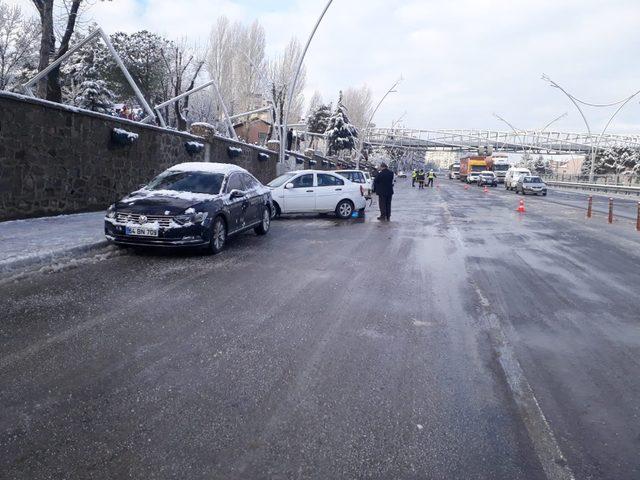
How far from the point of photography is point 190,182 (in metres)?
10.2

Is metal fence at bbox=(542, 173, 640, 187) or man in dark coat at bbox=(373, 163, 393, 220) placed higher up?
metal fence at bbox=(542, 173, 640, 187)

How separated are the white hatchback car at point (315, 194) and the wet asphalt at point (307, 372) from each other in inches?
325

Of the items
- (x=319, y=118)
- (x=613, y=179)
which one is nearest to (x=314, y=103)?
(x=319, y=118)

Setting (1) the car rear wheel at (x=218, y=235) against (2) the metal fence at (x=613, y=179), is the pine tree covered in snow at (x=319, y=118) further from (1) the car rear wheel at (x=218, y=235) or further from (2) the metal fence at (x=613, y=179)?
(1) the car rear wheel at (x=218, y=235)

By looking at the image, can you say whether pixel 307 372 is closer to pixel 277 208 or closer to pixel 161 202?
pixel 161 202

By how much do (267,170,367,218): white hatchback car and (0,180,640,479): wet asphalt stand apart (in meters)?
8.24

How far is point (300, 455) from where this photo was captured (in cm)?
286

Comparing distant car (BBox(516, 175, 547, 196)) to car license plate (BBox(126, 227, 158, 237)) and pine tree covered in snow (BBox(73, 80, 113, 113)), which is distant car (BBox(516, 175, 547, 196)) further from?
car license plate (BBox(126, 227, 158, 237))

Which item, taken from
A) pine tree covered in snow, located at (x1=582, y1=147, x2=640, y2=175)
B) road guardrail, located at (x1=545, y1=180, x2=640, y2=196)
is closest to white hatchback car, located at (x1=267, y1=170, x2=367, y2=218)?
road guardrail, located at (x1=545, y1=180, x2=640, y2=196)

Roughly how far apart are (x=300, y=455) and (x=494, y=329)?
3.12 m

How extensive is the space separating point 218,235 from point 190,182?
152 centimetres

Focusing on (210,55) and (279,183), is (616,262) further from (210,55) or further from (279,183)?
(210,55)

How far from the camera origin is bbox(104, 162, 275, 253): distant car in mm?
8633

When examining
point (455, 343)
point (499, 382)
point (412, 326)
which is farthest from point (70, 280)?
point (499, 382)
